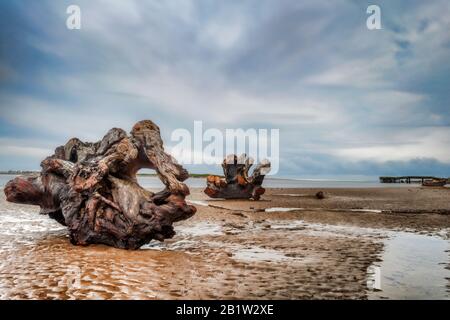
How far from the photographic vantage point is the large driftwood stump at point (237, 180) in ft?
89.7

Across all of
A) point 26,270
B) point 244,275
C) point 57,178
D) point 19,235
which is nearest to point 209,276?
point 244,275

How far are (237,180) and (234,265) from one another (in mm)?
20722

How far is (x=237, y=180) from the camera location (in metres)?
27.5

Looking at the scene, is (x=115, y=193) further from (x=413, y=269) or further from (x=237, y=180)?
(x=237, y=180)

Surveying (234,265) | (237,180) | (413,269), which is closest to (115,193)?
(234,265)

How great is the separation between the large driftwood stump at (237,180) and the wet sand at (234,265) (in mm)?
15434

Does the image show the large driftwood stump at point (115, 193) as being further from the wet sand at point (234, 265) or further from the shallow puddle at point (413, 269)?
the shallow puddle at point (413, 269)

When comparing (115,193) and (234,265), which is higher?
(115,193)

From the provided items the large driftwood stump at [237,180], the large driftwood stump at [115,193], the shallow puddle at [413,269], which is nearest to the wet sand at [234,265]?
the shallow puddle at [413,269]

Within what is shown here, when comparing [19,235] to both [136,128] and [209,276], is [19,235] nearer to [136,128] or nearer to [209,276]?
[136,128]

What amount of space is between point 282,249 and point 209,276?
3.21 meters

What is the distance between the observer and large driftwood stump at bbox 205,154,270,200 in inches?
1076

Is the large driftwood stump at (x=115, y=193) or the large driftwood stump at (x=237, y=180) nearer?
the large driftwood stump at (x=115, y=193)
